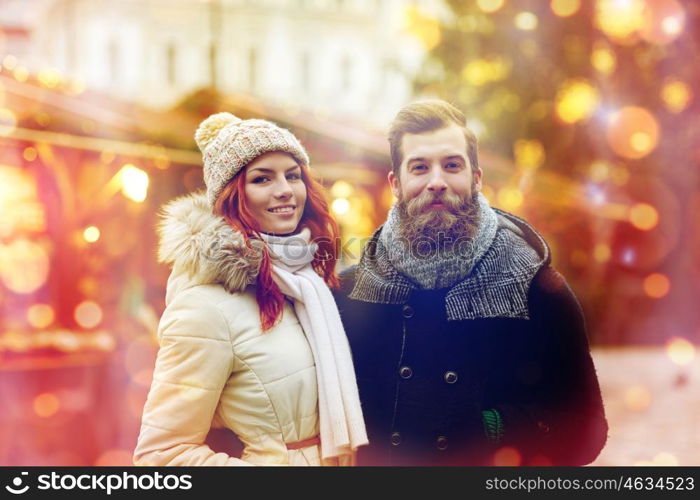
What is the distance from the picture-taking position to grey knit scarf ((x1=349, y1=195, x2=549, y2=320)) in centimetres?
245

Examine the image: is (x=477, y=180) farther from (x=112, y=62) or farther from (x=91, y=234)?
(x=112, y=62)

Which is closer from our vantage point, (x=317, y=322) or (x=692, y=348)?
(x=317, y=322)

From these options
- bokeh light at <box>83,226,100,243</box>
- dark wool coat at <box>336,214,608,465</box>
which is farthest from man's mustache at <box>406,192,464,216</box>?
bokeh light at <box>83,226,100,243</box>

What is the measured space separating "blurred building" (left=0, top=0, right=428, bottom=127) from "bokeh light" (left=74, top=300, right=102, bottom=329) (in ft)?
5.00

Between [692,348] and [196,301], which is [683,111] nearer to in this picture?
[692,348]

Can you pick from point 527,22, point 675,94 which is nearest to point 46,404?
point 527,22

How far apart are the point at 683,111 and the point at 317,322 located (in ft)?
20.9

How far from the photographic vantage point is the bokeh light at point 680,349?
9953 millimetres

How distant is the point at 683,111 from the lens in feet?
24.0

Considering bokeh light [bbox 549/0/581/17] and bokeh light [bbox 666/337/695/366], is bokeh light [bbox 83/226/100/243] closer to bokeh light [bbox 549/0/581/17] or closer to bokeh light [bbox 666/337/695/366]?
bokeh light [bbox 549/0/581/17]
